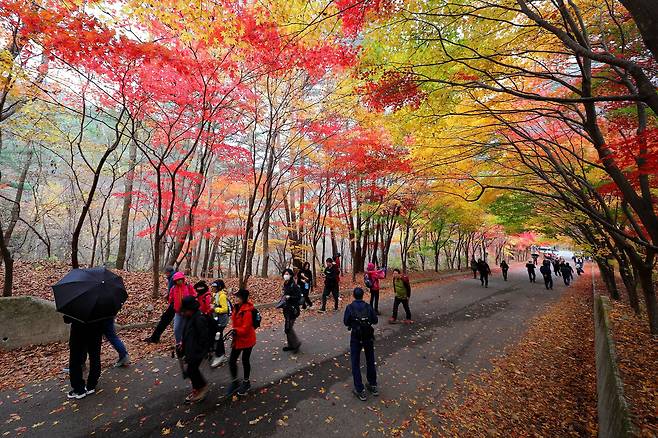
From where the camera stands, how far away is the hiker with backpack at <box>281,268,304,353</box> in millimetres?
6473

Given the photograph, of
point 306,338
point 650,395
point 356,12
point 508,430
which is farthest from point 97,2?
point 650,395

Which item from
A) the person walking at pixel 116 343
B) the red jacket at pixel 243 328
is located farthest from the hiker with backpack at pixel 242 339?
the person walking at pixel 116 343

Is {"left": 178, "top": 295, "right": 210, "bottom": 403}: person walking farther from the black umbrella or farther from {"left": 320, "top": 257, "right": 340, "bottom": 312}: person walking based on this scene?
{"left": 320, "top": 257, "right": 340, "bottom": 312}: person walking

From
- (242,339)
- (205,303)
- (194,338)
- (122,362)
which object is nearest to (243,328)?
(242,339)

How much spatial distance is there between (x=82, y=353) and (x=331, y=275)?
706cm

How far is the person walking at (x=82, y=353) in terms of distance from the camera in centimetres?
448

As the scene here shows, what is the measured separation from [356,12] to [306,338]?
25.5 ft

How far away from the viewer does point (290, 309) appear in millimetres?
6535

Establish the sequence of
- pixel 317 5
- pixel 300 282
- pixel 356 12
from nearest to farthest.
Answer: pixel 356 12 < pixel 317 5 < pixel 300 282

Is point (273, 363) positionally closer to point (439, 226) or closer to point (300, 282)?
point (300, 282)

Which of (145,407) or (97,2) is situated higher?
(97,2)

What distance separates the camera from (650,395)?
163 inches

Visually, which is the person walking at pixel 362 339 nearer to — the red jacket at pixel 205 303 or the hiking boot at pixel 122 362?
the red jacket at pixel 205 303

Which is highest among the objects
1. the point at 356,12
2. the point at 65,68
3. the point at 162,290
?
the point at 65,68
